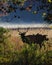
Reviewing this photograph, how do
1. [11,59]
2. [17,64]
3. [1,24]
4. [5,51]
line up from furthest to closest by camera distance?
1. [1,24]
2. [5,51]
3. [11,59]
4. [17,64]

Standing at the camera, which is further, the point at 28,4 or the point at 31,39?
the point at 31,39

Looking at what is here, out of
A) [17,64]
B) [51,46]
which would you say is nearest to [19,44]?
[51,46]

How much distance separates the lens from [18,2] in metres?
7.20

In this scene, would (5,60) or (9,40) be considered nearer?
(5,60)

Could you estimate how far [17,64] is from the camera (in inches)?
384

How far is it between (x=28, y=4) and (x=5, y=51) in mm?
4534

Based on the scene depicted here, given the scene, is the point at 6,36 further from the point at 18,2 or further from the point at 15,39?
the point at 18,2

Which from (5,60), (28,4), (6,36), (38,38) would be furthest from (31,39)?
(28,4)

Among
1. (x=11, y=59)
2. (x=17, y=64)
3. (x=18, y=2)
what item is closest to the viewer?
(x=18, y=2)

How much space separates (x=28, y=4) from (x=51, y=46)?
5249mm

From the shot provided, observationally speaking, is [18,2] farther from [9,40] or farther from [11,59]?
[9,40]

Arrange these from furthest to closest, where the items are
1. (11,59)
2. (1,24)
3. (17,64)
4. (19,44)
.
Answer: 1. (1,24)
2. (19,44)
3. (11,59)
4. (17,64)

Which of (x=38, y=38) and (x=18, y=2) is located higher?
(x=18, y=2)

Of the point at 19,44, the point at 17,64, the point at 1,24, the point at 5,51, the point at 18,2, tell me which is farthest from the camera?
the point at 1,24
